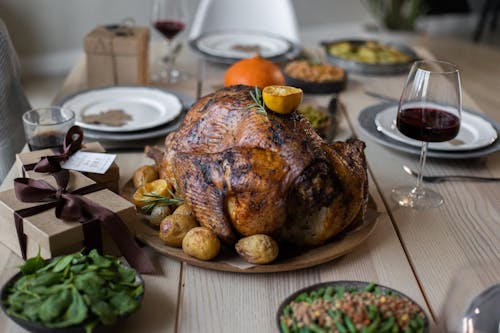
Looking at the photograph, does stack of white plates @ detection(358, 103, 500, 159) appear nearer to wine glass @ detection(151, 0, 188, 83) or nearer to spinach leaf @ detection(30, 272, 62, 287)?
wine glass @ detection(151, 0, 188, 83)

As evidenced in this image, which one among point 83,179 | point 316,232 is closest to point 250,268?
point 316,232

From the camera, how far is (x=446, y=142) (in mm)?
1580

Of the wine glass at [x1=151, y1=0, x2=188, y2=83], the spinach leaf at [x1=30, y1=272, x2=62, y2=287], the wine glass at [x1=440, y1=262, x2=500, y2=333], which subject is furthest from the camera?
the wine glass at [x1=151, y1=0, x2=188, y2=83]

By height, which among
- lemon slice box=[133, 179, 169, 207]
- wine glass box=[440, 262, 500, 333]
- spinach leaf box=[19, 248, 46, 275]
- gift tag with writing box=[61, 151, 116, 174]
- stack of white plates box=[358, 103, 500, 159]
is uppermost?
wine glass box=[440, 262, 500, 333]

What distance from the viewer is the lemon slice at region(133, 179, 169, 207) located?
1161 mm

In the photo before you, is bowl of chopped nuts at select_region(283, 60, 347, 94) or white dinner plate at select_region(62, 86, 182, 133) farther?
bowl of chopped nuts at select_region(283, 60, 347, 94)

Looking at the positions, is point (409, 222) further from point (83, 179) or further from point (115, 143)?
point (115, 143)

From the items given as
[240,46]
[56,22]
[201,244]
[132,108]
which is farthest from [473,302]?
[56,22]

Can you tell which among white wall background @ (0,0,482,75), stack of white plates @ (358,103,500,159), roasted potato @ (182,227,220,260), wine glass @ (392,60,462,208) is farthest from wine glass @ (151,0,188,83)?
white wall background @ (0,0,482,75)

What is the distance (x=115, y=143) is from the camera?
1555 mm

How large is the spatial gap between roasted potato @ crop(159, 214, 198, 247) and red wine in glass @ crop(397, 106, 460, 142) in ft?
1.70

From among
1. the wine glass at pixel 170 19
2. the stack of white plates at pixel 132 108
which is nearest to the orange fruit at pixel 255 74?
the stack of white plates at pixel 132 108

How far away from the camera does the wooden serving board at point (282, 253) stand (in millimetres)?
1001

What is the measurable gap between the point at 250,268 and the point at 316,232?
0.14 metres
